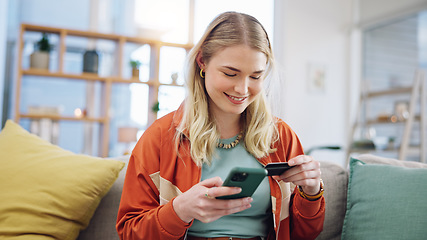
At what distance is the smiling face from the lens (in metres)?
1.25

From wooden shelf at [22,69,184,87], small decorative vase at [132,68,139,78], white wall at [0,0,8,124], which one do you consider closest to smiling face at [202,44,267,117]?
wooden shelf at [22,69,184,87]

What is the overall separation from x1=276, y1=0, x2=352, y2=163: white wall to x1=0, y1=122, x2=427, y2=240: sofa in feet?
12.0

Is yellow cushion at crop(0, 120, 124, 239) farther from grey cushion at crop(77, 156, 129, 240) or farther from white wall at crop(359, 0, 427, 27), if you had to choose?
white wall at crop(359, 0, 427, 27)

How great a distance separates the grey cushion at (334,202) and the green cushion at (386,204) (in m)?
0.06

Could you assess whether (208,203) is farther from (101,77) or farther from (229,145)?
(101,77)

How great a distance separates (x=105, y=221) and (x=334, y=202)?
86 centimetres

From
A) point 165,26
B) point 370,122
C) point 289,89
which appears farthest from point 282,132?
point 165,26

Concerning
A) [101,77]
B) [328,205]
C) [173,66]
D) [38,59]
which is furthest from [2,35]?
[328,205]

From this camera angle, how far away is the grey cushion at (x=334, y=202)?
5.06 feet

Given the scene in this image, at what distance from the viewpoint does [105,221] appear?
4.91 ft

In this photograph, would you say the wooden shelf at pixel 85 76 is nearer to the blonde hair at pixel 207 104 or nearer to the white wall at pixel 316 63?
the white wall at pixel 316 63

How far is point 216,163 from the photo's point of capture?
1.31 metres

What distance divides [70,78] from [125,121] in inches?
35.4

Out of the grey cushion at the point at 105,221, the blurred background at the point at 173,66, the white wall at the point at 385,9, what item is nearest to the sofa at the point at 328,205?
the grey cushion at the point at 105,221
